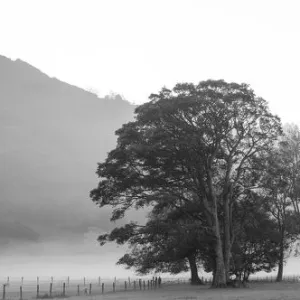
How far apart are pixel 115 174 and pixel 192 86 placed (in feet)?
39.7

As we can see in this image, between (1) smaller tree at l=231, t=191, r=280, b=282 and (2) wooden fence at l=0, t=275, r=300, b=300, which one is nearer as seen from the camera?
(2) wooden fence at l=0, t=275, r=300, b=300

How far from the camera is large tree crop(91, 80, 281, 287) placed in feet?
163

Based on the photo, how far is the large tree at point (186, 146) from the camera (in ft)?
163

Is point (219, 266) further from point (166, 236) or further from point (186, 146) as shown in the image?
point (186, 146)

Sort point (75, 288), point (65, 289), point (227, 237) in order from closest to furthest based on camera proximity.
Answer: point (227, 237)
point (65, 289)
point (75, 288)

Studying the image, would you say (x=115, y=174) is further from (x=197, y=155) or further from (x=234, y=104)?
(x=234, y=104)

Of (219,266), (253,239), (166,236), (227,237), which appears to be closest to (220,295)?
(166,236)

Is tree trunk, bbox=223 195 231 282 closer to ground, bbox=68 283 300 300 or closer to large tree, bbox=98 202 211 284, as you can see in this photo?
large tree, bbox=98 202 211 284

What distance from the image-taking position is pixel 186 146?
49500mm

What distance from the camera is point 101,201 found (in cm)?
5122

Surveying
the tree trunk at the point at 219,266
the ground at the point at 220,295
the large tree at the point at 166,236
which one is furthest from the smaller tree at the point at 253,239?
the ground at the point at 220,295

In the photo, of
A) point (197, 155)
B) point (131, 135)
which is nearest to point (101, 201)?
point (131, 135)

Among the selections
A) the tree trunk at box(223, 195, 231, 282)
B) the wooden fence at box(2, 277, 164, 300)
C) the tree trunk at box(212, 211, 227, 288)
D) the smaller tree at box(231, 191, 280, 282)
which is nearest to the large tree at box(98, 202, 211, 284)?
the tree trunk at box(212, 211, 227, 288)

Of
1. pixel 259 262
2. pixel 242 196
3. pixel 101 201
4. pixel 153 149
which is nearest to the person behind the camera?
pixel 153 149
